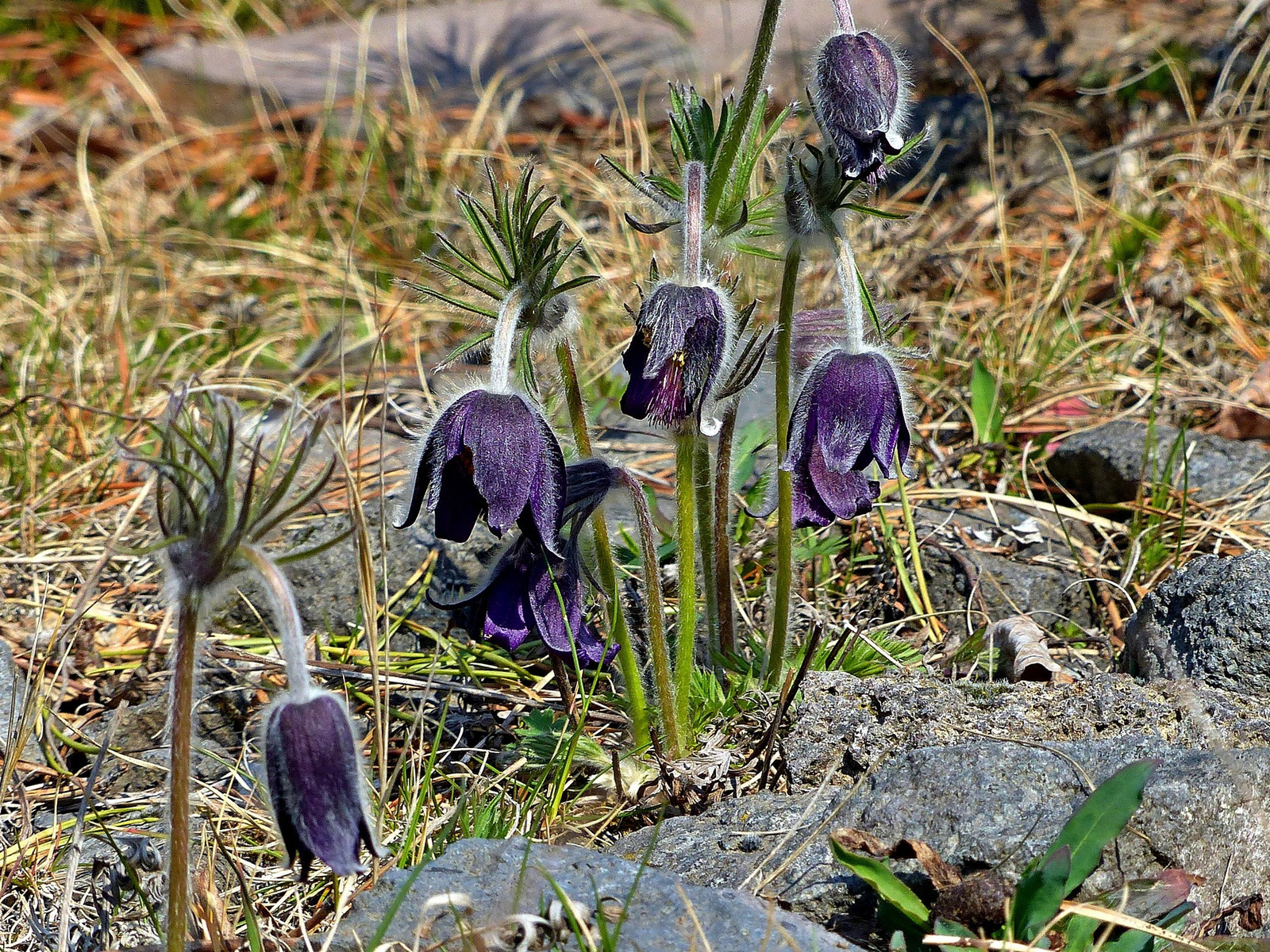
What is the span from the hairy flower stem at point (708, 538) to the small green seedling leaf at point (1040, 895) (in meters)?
0.69

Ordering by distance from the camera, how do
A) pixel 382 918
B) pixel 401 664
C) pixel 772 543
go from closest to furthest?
pixel 382 918
pixel 401 664
pixel 772 543

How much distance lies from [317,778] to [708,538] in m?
0.80

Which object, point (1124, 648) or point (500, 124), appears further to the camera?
point (500, 124)

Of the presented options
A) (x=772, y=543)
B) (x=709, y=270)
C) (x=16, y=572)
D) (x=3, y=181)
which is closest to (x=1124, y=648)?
(x=772, y=543)

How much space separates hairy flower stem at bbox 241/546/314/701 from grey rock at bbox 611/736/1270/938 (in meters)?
0.42

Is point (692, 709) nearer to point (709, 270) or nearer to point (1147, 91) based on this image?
point (709, 270)

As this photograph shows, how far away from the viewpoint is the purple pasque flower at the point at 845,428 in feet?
5.12

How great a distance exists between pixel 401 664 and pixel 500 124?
2350 mm

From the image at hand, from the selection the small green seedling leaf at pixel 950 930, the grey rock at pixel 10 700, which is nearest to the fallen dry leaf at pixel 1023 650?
the small green seedling leaf at pixel 950 930

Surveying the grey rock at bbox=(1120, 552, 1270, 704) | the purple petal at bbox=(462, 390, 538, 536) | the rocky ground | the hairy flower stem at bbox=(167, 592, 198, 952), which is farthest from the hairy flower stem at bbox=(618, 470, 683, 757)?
the grey rock at bbox=(1120, 552, 1270, 704)

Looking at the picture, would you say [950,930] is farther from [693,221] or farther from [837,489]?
[693,221]

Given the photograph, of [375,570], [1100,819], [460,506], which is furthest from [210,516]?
[375,570]

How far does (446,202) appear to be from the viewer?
3945mm

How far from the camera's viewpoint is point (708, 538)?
72.9 inches
